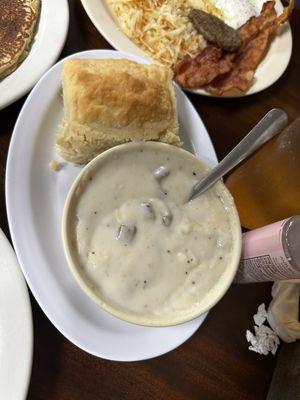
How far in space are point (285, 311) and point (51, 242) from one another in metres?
0.65

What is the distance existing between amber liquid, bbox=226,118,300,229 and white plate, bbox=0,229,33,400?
2.13 feet

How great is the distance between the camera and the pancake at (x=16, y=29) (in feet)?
4.22

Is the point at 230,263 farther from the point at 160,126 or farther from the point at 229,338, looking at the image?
the point at 160,126

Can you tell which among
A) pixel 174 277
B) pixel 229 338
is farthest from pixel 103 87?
pixel 229 338

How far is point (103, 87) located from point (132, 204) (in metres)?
0.28

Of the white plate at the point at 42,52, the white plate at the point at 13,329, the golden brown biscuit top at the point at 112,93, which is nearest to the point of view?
the white plate at the point at 13,329

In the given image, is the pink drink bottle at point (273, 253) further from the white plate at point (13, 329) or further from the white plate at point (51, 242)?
the white plate at point (13, 329)

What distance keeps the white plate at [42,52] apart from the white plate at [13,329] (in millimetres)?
391

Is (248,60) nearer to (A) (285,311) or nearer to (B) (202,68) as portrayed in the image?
(B) (202,68)

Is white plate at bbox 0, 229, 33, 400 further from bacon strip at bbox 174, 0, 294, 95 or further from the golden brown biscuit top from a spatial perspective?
bacon strip at bbox 174, 0, 294, 95

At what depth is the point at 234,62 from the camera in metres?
1.56

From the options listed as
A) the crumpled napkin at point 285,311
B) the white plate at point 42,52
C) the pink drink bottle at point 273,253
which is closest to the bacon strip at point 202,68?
the white plate at point 42,52

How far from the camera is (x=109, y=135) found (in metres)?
1.12

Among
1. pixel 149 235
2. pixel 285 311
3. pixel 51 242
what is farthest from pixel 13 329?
pixel 285 311
